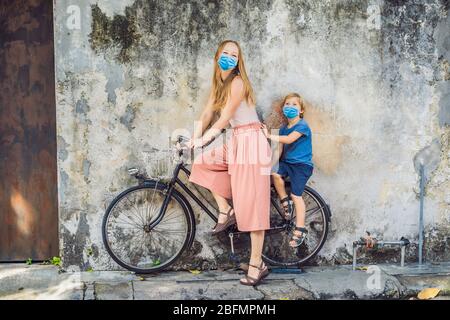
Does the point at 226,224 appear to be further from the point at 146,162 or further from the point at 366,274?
the point at 366,274

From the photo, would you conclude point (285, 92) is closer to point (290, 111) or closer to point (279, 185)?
point (290, 111)

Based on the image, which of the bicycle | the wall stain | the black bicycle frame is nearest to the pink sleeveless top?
the bicycle

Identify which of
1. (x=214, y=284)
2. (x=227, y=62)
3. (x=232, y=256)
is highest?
(x=227, y=62)

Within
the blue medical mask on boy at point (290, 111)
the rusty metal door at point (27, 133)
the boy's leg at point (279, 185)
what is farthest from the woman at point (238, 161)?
the rusty metal door at point (27, 133)

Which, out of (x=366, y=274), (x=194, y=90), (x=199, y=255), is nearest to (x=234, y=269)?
(x=199, y=255)

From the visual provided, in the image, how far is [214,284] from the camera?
640 centimetres

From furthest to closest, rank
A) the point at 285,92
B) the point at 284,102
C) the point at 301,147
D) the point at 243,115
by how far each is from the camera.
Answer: the point at 285,92
the point at 284,102
the point at 301,147
the point at 243,115

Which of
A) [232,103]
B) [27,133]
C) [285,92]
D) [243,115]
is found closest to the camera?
[232,103]

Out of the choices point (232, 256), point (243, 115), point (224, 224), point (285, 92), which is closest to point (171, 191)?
point (224, 224)

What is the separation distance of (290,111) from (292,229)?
1240mm

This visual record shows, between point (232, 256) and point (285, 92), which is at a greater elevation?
point (285, 92)

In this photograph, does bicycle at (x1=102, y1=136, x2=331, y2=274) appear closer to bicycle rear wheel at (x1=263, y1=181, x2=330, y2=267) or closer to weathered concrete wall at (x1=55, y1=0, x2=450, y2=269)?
bicycle rear wheel at (x1=263, y1=181, x2=330, y2=267)

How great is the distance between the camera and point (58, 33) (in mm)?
6484

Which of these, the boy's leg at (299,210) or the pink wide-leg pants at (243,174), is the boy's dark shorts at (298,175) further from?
the pink wide-leg pants at (243,174)
